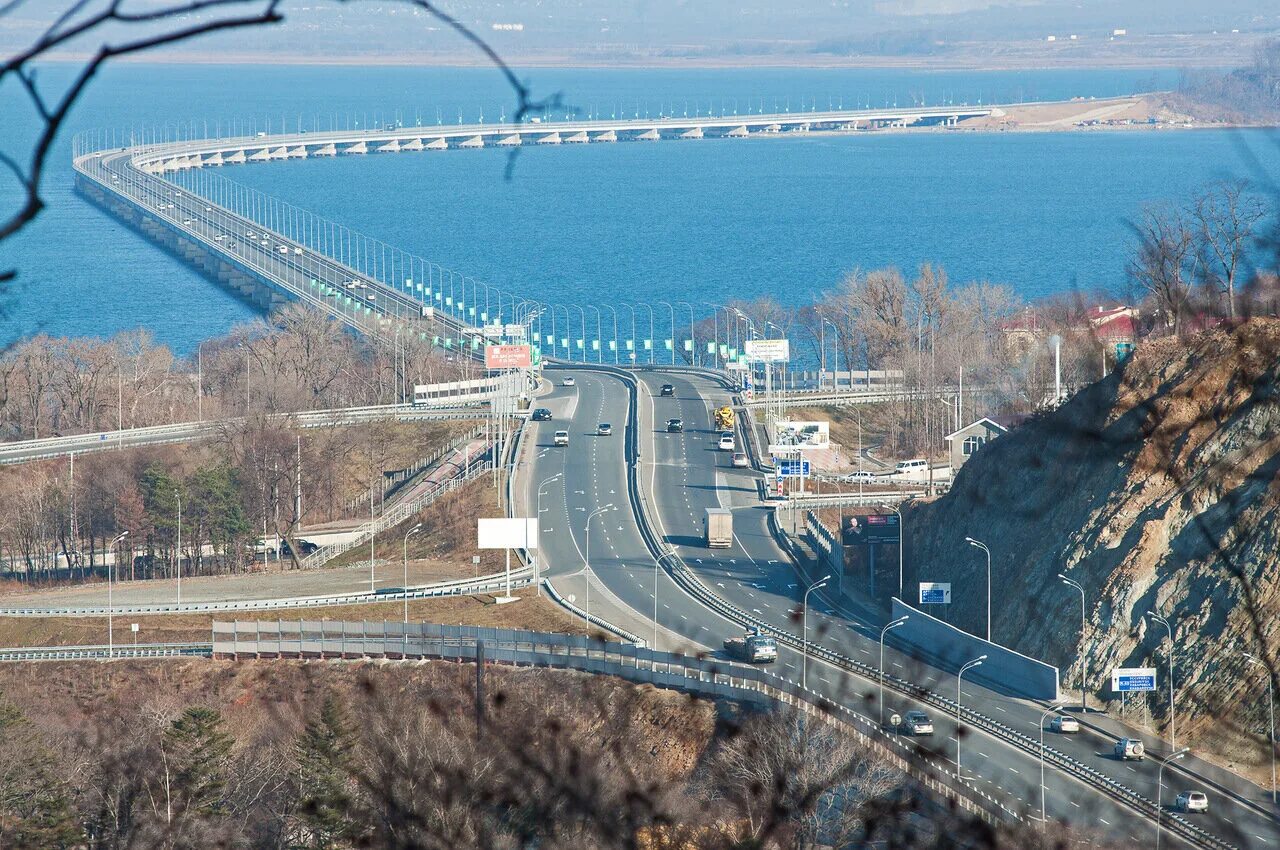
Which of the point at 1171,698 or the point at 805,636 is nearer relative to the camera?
the point at 1171,698

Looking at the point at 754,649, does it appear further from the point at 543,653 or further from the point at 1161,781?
the point at 1161,781

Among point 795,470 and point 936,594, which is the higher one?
point 795,470

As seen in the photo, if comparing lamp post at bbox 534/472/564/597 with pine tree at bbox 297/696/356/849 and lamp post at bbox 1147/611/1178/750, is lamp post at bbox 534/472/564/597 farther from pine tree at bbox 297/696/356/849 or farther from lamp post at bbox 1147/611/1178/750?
lamp post at bbox 1147/611/1178/750

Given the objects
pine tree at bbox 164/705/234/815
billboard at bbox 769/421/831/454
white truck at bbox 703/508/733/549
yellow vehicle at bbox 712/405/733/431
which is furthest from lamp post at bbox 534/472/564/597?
pine tree at bbox 164/705/234/815

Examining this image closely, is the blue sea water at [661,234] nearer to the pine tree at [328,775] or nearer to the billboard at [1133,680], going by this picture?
the pine tree at [328,775]

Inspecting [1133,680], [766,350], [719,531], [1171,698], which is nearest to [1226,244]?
[1133,680]
